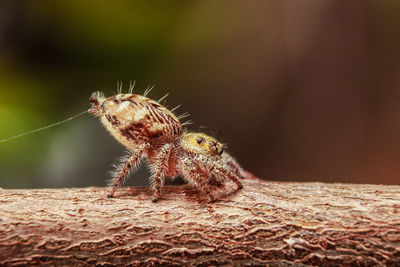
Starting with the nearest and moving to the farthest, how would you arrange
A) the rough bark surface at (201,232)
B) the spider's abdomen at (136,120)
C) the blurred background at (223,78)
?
the rough bark surface at (201,232)
the spider's abdomen at (136,120)
the blurred background at (223,78)

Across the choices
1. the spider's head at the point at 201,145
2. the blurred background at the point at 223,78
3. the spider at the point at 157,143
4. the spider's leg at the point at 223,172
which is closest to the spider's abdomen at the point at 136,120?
the spider at the point at 157,143

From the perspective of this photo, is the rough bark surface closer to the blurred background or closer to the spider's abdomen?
the spider's abdomen

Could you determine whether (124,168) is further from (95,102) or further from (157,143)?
(95,102)

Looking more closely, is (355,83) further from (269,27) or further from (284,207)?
(284,207)

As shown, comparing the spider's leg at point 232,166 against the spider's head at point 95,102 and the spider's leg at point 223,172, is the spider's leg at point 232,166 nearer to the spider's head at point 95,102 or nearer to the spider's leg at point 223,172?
the spider's leg at point 223,172

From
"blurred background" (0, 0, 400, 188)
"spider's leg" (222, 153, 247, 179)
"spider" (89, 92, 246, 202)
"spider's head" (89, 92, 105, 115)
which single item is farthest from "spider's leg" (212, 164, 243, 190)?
"spider's head" (89, 92, 105, 115)

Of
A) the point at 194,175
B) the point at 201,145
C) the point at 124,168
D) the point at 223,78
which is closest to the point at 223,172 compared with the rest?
the point at 194,175
